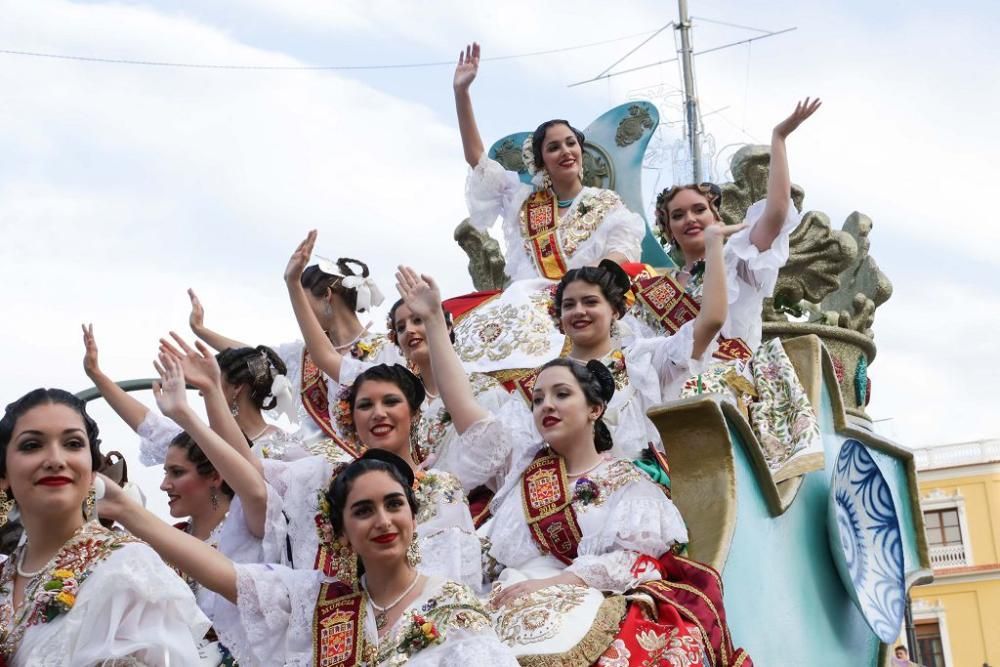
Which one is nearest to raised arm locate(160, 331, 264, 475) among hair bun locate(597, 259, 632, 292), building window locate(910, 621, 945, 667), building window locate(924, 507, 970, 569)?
hair bun locate(597, 259, 632, 292)

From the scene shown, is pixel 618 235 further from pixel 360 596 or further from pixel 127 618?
pixel 127 618

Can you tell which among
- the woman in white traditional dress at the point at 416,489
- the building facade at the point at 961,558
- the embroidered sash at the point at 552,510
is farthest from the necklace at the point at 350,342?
the building facade at the point at 961,558

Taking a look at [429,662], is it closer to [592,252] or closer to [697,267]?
[697,267]

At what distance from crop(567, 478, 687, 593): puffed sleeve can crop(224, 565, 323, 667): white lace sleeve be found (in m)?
0.88

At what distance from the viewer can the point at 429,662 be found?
396cm

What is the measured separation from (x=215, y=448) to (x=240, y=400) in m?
1.45

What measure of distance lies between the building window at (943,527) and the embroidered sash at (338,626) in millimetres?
26987

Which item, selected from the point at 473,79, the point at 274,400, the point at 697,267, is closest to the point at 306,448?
the point at 274,400

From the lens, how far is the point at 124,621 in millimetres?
3430

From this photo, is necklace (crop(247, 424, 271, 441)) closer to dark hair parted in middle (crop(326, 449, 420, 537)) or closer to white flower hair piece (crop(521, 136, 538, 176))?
dark hair parted in middle (crop(326, 449, 420, 537))

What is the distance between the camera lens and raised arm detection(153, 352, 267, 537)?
473 centimetres

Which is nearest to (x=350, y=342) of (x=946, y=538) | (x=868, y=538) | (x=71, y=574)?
(x=868, y=538)

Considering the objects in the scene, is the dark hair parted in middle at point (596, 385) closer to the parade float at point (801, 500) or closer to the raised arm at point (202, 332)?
the parade float at point (801, 500)

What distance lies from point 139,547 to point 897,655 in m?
6.26
